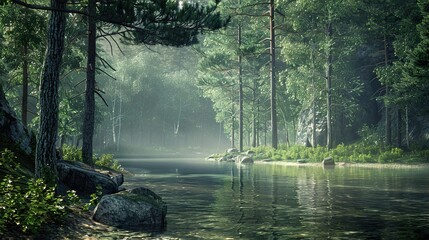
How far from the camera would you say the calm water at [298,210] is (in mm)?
11023

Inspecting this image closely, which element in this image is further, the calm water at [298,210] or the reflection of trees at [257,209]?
the reflection of trees at [257,209]

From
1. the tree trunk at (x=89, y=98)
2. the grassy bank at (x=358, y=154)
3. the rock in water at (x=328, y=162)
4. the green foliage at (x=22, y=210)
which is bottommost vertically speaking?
the green foliage at (x=22, y=210)

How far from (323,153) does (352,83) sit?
11438mm

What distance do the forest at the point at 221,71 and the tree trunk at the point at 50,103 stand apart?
0.09 feet

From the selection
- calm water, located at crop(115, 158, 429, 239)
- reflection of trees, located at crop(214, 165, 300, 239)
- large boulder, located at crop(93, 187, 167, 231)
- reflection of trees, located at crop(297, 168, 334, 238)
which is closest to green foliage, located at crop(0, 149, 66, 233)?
large boulder, located at crop(93, 187, 167, 231)

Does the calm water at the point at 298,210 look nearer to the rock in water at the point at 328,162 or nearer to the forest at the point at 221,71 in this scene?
the forest at the point at 221,71

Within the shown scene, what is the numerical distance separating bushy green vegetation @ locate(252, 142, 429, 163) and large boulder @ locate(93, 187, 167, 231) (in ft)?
90.3

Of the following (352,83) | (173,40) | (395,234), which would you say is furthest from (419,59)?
(352,83)

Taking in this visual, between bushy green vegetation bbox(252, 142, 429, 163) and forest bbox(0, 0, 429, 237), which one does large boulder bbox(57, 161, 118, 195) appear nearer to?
forest bbox(0, 0, 429, 237)

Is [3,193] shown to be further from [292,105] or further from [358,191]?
[292,105]

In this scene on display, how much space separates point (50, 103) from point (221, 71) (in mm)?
46836

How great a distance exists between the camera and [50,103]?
12.3 metres

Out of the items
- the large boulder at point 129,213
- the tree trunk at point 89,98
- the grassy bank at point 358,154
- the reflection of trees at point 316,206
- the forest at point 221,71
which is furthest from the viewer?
the grassy bank at point 358,154

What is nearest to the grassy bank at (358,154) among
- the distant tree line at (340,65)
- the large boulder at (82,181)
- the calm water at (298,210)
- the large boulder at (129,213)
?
the distant tree line at (340,65)
